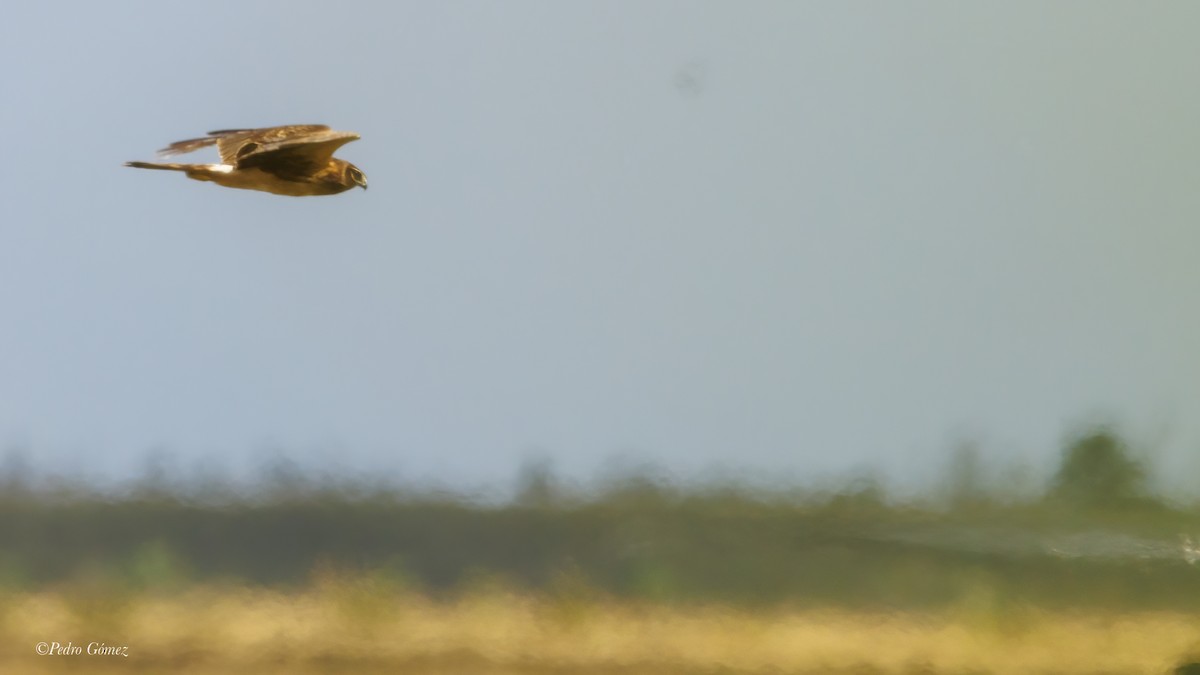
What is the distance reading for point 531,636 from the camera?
10.3ft

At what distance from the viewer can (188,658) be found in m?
3.20

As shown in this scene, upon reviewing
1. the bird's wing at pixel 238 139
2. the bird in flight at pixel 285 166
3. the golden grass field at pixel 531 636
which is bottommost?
the golden grass field at pixel 531 636

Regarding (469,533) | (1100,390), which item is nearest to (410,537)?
(469,533)

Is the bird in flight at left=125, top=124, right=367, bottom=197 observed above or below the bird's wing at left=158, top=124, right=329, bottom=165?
below

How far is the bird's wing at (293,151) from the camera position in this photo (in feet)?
7.46

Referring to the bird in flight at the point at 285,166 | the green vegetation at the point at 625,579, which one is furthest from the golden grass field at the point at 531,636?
the bird in flight at the point at 285,166

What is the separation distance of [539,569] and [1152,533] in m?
1.75

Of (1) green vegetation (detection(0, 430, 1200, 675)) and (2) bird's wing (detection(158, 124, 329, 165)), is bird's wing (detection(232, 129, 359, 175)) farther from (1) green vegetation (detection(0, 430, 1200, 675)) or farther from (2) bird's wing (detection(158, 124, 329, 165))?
(1) green vegetation (detection(0, 430, 1200, 675))

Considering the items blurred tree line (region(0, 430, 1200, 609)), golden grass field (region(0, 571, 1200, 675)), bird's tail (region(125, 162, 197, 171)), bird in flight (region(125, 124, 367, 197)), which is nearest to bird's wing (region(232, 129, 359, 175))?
bird in flight (region(125, 124, 367, 197))

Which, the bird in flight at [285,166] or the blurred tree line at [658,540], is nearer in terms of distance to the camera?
the bird in flight at [285,166]

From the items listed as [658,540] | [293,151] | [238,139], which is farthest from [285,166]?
[658,540]

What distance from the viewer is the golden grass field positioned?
3.02 metres

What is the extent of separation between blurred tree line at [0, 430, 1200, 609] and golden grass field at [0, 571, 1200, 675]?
0.05 metres

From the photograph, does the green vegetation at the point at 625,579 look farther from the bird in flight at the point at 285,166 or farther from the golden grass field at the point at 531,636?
the bird in flight at the point at 285,166
